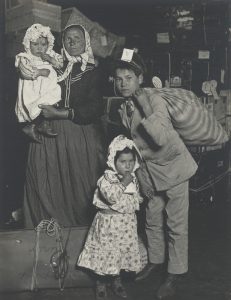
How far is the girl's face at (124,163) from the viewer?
2928 millimetres

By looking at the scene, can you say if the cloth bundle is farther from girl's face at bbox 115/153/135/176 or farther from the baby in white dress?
the baby in white dress

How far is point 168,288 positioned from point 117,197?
0.81 meters

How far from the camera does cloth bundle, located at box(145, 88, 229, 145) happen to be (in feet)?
9.53

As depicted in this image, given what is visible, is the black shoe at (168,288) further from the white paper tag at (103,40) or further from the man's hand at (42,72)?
the white paper tag at (103,40)

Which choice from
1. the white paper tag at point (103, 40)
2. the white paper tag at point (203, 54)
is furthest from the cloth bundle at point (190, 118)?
the white paper tag at point (203, 54)

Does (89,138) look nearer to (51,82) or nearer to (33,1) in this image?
(51,82)

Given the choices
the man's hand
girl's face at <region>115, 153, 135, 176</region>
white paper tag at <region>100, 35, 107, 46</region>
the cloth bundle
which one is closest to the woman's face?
the man's hand

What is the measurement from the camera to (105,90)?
3.56 metres

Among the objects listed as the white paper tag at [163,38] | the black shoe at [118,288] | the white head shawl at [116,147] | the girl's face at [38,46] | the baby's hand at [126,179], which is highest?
the white paper tag at [163,38]

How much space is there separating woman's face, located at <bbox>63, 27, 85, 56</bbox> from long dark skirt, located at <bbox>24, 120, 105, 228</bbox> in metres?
0.57

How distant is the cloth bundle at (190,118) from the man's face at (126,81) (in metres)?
0.13

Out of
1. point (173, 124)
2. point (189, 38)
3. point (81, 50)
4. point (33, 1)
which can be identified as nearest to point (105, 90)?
point (81, 50)

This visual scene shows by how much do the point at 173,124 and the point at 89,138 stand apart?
78 cm

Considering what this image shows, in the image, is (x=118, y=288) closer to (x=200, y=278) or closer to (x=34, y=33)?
(x=200, y=278)
